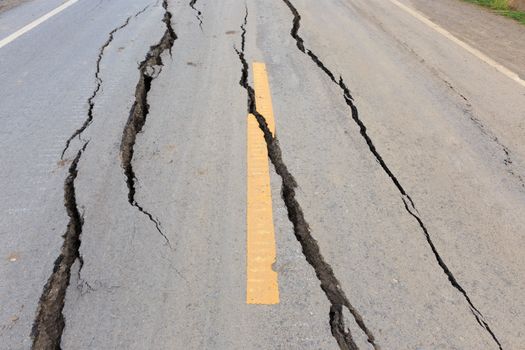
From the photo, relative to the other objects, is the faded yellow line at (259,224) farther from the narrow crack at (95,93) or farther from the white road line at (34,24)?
the white road line at (34,24)

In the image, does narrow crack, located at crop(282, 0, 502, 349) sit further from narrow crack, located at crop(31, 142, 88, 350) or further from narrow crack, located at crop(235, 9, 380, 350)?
narrow crack, located at crop(31, 142, 88, 350)

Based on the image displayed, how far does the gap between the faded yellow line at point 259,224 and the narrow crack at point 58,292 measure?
83 centimetres

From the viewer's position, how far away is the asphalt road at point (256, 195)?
2.10m

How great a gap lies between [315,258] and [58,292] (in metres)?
1.24

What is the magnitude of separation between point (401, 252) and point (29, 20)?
5.91 metres

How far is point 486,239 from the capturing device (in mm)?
2639

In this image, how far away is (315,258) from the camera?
242 centimetres

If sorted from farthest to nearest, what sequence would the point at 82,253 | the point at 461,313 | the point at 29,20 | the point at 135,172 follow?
the point at 29,20 → the point at 135,172 → the point at 82,253 → the point at 461,313

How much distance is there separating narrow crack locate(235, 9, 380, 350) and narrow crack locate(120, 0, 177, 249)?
727 mm

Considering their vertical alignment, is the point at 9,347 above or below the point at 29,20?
above

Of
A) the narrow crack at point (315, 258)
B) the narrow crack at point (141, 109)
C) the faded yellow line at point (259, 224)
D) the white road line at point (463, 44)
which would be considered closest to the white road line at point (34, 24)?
the narrow crack at point (141, 109)

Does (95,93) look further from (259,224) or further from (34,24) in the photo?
(34,24)

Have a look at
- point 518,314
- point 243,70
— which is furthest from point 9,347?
point 243,70

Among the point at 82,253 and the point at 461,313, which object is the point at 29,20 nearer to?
the point at 82,253
